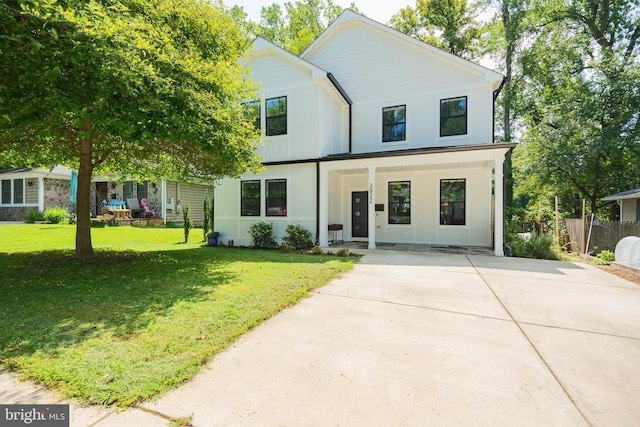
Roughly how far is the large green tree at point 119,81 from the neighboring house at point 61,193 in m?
11.3

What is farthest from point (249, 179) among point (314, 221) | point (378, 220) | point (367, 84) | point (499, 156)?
point (499, 156)

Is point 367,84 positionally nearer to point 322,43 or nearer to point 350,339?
point 322,43

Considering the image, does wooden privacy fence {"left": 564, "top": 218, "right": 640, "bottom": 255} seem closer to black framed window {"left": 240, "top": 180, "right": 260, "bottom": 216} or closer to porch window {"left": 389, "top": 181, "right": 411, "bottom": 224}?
porch window {"left": 389, "top": 181, "right": 411, "bottom": 224}

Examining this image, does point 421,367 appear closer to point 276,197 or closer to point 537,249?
point 537,249

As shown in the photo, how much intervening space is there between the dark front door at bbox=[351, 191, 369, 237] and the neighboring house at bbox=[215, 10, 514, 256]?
0.14ft

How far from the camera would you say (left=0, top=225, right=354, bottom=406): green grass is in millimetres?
2447

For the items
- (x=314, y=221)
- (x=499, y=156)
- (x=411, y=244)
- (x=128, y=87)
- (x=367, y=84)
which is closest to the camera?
(x=128, y=87)

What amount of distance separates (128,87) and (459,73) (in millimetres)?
11374

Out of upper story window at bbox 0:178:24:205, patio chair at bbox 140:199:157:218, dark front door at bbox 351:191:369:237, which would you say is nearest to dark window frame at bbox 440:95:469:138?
dark front door at bbox 351:191:369:237

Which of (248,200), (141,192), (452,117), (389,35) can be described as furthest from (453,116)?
(141,192)

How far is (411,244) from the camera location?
1162 cm

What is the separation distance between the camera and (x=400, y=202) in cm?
1212

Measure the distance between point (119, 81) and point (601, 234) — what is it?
1382 cm

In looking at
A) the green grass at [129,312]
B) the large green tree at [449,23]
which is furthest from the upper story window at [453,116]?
the large green tree at [449,23]
